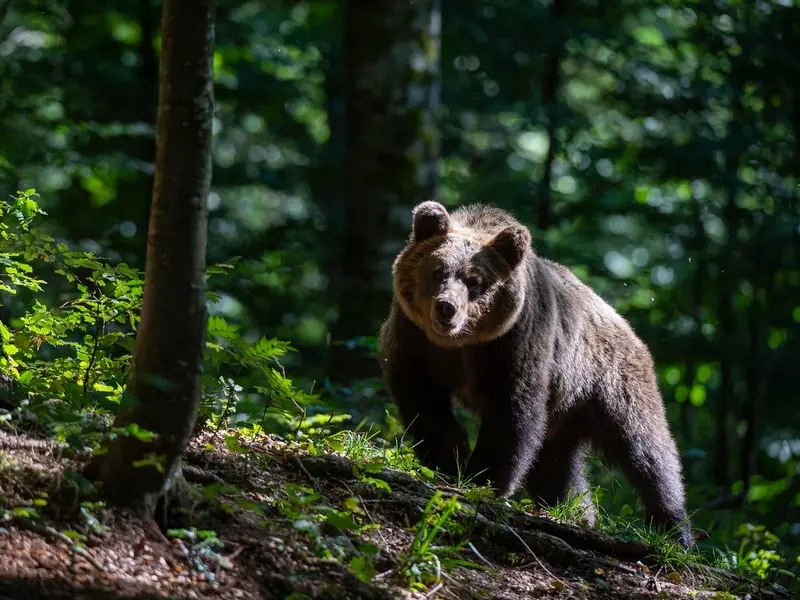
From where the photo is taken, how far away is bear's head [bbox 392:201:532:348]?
19.7 feet

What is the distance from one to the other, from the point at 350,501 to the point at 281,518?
419 mm

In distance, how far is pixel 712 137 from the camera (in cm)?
1194

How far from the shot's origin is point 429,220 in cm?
638

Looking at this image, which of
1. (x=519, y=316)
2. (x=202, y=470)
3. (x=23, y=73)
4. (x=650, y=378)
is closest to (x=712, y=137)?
(x=650, y=378)

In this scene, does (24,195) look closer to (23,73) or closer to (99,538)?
(99,538)

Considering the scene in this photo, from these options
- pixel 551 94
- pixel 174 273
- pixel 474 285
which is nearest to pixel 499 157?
pixel 551 94

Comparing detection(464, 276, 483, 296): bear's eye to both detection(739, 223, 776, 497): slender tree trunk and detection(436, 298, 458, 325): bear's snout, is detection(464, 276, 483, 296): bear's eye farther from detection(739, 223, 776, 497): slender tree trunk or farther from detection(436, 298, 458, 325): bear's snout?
detection(739, 223, 776, 497): slender tree trunk

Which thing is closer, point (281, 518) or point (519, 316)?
point (281, 518)

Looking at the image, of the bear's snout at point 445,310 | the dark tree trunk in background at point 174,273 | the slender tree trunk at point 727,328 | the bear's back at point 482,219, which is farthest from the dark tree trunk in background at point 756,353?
the dark tree trunk in background at point 174,273

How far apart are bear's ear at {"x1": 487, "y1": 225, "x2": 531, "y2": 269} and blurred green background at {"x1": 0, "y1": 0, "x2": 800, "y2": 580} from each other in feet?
9.99

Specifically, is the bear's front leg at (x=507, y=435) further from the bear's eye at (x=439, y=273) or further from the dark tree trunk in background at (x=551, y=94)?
the dark tree trunk in background at (x=551, y=94)

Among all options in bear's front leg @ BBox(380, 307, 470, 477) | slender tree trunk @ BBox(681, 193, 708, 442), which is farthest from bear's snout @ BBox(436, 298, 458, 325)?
slender tree trunk @ BBox(681, 193, 708, 442)

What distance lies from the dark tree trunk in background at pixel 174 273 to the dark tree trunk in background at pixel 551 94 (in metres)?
8.69

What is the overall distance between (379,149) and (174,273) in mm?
6179
